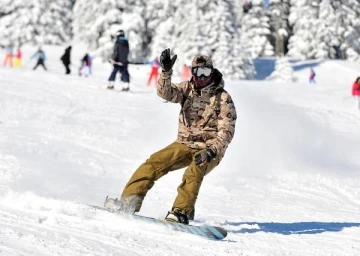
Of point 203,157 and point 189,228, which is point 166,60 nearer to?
point 203,157

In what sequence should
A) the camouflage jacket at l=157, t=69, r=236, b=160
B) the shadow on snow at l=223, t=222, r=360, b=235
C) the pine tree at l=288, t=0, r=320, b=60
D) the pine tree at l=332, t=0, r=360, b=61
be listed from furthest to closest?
1. the pine tree at l=332, t=0, r=360, b=61
2. the pine tree at l=288, t=0, r=320, b=60
3. the shadow on snow at l=223, t=222, r=360, b=235
4. the camouflage jacket at l=157, t=69, r=236, b=160

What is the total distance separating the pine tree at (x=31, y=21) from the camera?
5078 centimetres

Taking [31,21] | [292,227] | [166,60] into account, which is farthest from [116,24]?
[166,60]

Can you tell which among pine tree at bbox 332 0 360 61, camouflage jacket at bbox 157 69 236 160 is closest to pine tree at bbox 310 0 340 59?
pine tree at bbox 332 0 360 61

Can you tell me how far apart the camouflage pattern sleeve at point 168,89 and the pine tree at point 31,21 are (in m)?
46.6

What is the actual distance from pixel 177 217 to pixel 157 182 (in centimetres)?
331

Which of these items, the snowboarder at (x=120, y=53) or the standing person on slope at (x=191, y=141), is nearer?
the standing person on slope at (x=191, y=141)

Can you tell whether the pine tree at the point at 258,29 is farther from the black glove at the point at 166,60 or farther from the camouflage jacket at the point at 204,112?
the black glove at the point at 166,60

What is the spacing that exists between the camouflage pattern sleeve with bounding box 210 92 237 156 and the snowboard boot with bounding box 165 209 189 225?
59 cm

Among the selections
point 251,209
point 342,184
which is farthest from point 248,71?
point 251,209

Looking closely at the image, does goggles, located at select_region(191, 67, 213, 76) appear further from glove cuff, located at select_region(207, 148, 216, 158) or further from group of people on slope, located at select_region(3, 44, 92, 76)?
group of people on slope, located at select_region(3, 44, 92, 76)

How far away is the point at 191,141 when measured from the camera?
19.4 feet

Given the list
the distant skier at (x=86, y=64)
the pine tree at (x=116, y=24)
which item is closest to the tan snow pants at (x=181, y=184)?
the distant skier at (x=86, y=64)

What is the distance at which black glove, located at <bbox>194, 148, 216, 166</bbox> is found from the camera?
5.48 m
